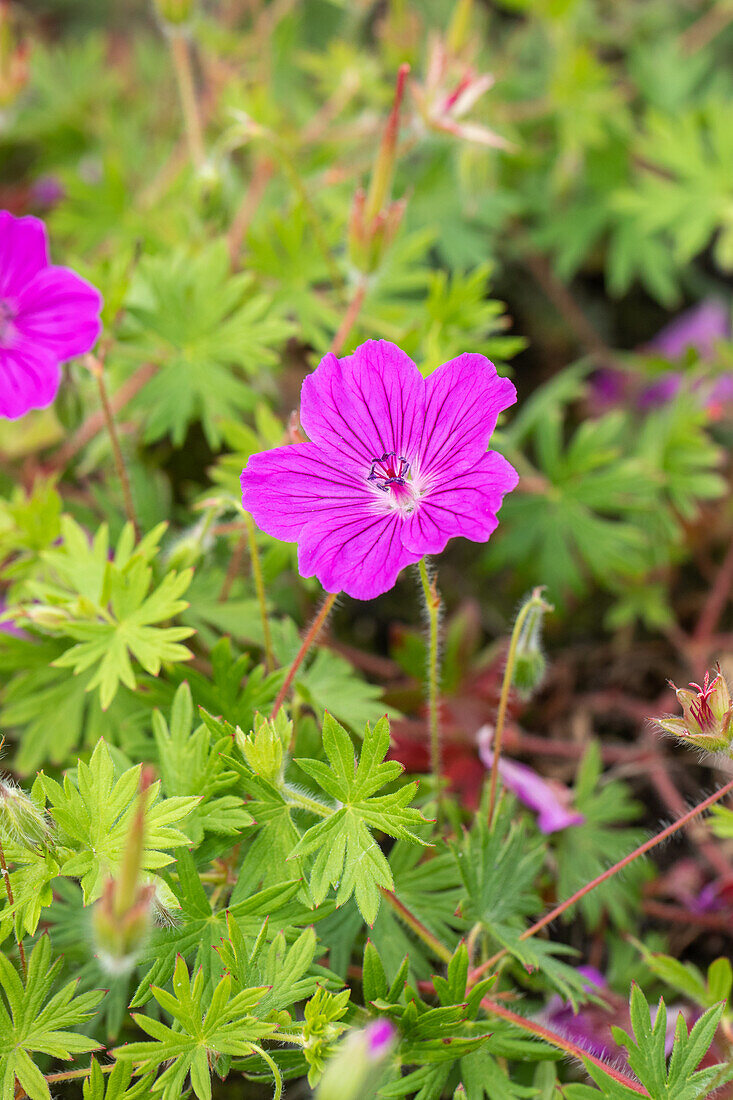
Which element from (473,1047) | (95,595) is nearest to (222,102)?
(95,595)

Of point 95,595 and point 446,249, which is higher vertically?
point 446,249

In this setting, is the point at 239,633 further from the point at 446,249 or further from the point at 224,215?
the point at 446,249

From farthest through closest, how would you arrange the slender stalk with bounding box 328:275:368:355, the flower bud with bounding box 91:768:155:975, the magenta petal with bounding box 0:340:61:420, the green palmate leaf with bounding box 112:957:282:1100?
1. the slender stalk with bounding box 328:275:368:355
2. the magenta petal with bounding box 0:340:61:420
3. the green palmate leaf with bounding box 112:957:282:1100
4. the flower bud with bounding box 91:768:155:975

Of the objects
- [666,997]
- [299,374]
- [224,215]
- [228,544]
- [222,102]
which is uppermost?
[222,102]

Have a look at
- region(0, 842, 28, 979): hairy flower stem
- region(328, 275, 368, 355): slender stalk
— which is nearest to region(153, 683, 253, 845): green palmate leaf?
region(0, 842, 28, 979): hairy flower stem

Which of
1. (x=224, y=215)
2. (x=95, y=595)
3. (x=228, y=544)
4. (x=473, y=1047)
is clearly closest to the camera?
(x=473, y=1047)

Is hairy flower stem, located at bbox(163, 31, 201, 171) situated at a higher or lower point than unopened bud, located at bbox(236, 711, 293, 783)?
higher

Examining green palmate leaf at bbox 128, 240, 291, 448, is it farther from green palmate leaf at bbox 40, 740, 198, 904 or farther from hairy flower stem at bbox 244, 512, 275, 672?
green palmate leaf at bbox 40, 740, 198, 904

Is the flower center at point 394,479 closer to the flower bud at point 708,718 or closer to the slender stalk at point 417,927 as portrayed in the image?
the flower bud at point 708,718
